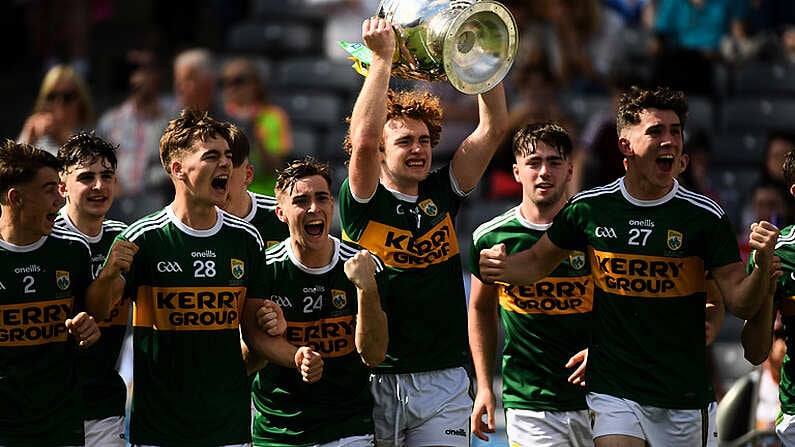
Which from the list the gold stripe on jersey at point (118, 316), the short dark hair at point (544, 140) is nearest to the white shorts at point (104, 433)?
the gold stripe on jersey at point (118, 316)

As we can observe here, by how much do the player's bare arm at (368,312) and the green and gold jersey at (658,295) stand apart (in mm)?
1068

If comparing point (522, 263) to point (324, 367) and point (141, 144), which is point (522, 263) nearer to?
point (324, 367)

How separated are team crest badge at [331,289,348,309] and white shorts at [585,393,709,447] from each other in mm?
1361

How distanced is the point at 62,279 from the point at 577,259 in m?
2.69

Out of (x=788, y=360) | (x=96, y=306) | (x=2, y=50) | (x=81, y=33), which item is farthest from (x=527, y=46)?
(x=96, y=306)

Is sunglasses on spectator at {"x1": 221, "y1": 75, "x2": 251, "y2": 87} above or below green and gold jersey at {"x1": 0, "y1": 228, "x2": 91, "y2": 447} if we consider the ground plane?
above

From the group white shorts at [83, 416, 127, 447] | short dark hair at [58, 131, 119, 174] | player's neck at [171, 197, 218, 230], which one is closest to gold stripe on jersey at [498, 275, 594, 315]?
player's neck at [171, 197, 218, 230]

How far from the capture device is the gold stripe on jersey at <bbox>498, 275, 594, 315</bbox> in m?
7.60

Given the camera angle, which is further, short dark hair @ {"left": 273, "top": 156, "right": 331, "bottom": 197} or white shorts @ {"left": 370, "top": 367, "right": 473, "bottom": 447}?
white shorts @ {"left": 370, "top": 367, "right": 473, "bottom": 447}

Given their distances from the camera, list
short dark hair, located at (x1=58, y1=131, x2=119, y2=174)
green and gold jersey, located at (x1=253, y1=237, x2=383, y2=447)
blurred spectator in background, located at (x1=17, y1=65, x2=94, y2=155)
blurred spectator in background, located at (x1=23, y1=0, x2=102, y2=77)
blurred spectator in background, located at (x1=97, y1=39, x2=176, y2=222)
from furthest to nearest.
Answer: blurred spectator in background, located at (x1=23, y1=0, x2=102, y2=77) < blurred spectator in background, located at (x1=97, y1=39, x2=176, y2=222) < blurred spectator in background, located at (x1=17, y1=65, x2=94, y2=155) < short dark hair, located at (x1=58, y1=131, x2=119, y2=174) < green and gold jersey, located at (x1=253, y1=237, x2=383, y2=447)

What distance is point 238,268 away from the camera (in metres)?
6.81

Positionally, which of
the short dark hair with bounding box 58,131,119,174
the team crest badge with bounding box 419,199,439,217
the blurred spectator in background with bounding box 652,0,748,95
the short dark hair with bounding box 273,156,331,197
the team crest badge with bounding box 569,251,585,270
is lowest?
the team crest badge with bounding box 569,251,585,270

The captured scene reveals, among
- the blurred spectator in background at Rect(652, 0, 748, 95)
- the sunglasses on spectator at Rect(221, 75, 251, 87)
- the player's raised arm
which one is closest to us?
the player's raised arm

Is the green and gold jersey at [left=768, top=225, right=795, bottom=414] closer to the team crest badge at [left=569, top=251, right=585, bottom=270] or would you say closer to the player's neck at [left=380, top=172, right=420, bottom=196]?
the team crest badge at [left=569, top=251, right=585, bottom=270]
